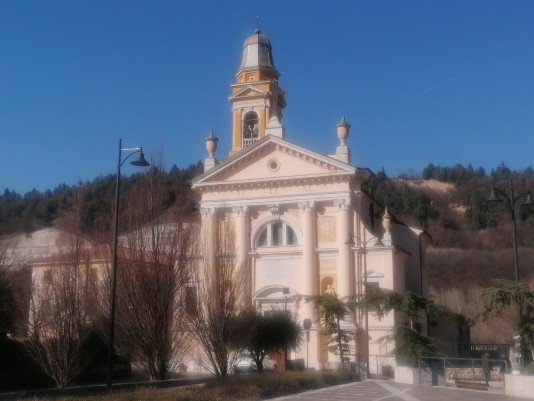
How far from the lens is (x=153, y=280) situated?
1000 inches

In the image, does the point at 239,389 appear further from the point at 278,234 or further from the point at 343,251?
the point at 278,234

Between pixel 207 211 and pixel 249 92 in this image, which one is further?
pixel 249 92

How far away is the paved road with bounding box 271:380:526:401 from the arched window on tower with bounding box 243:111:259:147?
2485cm

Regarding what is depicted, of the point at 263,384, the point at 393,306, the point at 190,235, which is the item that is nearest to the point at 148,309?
the point at 190,235

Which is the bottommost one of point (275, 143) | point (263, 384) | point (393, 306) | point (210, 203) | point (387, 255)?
point (263, 384)

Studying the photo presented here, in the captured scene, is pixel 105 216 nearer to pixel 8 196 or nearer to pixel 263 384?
pixel 263 384

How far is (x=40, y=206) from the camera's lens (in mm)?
101812

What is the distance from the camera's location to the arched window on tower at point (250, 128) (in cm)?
4953

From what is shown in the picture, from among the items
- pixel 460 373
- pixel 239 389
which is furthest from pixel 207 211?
pixel 239 389

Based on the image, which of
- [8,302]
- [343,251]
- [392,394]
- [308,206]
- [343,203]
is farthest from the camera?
[308,206]

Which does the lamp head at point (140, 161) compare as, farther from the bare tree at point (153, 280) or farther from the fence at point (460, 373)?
the fence at point (460, 373)

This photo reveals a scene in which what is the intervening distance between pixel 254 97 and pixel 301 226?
463 inches

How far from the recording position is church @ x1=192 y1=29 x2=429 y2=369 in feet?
136

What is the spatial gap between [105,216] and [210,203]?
49.6 feet
